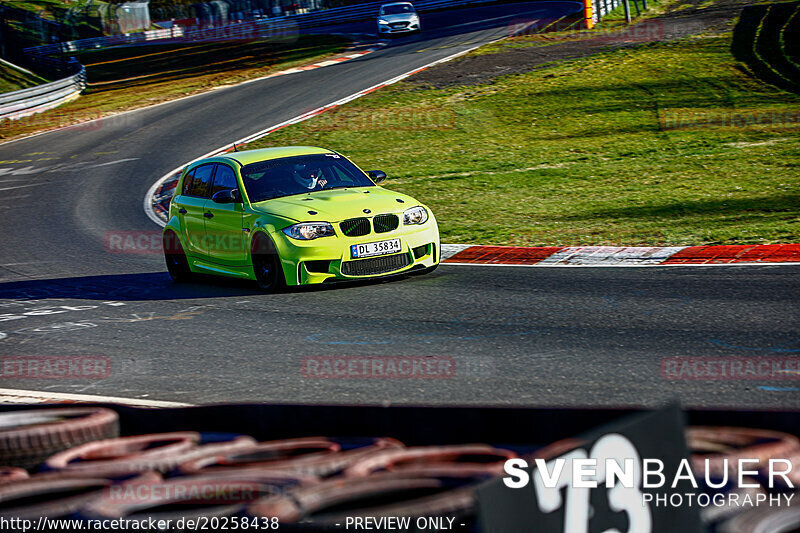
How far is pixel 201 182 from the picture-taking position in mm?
12094

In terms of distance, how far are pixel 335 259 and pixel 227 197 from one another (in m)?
1.77

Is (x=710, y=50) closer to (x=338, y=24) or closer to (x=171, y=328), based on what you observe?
(x=171, y=328)

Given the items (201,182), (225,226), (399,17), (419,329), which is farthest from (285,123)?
(399,17)

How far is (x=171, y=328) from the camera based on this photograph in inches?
355

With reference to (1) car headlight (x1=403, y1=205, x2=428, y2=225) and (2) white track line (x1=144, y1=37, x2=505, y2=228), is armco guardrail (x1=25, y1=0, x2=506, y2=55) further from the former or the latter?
(1) car headlight (x1=403, y1=205, x2=428, y2=225)

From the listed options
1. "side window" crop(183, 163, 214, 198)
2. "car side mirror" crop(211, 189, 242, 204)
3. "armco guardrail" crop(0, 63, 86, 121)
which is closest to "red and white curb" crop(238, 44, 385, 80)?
"armco guardrail" crop(0, 63, 86, 121)

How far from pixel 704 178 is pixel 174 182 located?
11128mm

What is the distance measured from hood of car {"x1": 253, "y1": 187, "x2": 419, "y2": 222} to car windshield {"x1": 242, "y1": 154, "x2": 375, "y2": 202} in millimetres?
200

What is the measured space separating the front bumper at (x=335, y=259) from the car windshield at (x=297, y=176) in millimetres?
1033

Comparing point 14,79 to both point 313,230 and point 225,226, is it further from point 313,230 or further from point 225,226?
point 313,230

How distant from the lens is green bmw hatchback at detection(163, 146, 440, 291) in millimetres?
10188

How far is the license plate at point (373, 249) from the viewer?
10180 mm

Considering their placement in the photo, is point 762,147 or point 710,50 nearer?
point 762,147

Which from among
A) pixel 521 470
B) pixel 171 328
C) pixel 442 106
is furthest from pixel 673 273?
pixel 442 106
